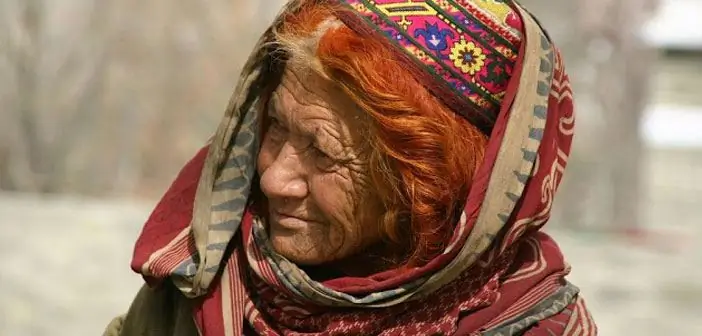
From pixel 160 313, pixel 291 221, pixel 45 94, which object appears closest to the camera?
pixel 291 221

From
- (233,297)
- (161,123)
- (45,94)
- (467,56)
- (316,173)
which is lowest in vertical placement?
(233,297)

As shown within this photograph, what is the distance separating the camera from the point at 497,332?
1533 mm

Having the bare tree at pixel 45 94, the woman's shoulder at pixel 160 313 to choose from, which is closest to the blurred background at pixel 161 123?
the bare tree at pixel 45 94

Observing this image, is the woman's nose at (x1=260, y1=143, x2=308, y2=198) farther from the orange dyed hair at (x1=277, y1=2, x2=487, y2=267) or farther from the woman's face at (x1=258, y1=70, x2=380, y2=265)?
the orange dyed hair at (x1=277, y1=2, x2=487, y2=267)

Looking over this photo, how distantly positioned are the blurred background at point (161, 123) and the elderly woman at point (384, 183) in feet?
8.47

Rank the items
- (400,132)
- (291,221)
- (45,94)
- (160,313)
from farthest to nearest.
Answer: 1. (45,94)
2. (160,313)
3. (291,221)
4. (400,132)

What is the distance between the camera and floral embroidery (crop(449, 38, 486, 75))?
1.47 meters

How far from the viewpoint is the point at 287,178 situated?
152cm

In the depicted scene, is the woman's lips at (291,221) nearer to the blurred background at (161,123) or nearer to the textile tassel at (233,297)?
the textile tassel at (233,297)

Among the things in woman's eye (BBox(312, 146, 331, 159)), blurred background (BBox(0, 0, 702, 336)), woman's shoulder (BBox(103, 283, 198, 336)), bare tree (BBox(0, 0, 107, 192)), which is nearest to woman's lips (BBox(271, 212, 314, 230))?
woman's eye (BBox(312, 146, 331, 159))

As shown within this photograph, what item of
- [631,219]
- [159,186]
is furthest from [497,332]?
Answer: [159,186]

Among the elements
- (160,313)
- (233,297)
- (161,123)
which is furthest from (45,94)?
(233,297)

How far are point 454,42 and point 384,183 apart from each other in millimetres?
225

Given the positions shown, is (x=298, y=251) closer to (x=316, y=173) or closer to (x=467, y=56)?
(x=316, y=173)
